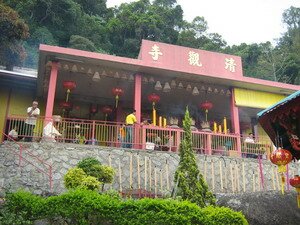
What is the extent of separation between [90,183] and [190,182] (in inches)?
95.6

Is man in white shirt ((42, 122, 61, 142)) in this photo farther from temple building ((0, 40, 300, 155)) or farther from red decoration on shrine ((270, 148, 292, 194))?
red decoration on shrine ((270, 148, 292, 194))

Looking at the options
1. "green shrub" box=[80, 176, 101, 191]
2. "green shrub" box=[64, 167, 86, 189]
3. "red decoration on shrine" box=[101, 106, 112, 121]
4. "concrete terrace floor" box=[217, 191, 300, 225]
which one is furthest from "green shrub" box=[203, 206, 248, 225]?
"red decoration on shrine" box=[101, 106, 112, 121]

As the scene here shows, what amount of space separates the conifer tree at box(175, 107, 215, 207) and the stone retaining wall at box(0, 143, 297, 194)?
98.1 inches

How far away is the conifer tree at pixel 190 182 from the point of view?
30.6ft

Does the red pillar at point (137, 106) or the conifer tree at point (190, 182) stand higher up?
the red pillar at point (137, 106)

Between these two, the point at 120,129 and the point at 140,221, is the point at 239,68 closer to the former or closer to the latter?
the point at 120,129

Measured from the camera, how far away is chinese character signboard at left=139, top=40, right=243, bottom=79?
49.5 ft

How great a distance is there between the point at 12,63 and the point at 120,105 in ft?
20.5

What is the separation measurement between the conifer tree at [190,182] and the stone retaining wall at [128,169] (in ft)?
8.17

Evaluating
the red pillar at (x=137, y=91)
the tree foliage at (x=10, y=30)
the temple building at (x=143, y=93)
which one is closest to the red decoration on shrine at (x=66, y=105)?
the temple building at (x=143, y=93)

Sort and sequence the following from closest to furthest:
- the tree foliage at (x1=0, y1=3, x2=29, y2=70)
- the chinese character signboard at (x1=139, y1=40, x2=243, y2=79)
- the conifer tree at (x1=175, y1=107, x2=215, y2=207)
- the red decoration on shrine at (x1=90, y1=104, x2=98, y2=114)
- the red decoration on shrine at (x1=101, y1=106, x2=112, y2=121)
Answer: the conifer tree at (x1=175, y1=107, x2=215, y2=207) < the chinese character signboard at (x1=139, y1=40, x2=243, y2=79) < the tree foliage at (x1=0, y1=3, x2=29, y2=70) < the red decoration on shrine at (x1=101, y1=106, x2=112, y2=121) < the red decoration on shrine at (x1=90, y1=104, x2=98, y2=114)

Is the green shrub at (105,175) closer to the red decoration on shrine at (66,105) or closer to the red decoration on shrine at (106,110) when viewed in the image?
the red decoration on shrine at (66,105)

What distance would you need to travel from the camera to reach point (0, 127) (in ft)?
54.2

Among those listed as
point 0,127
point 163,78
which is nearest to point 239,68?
point 163,78
